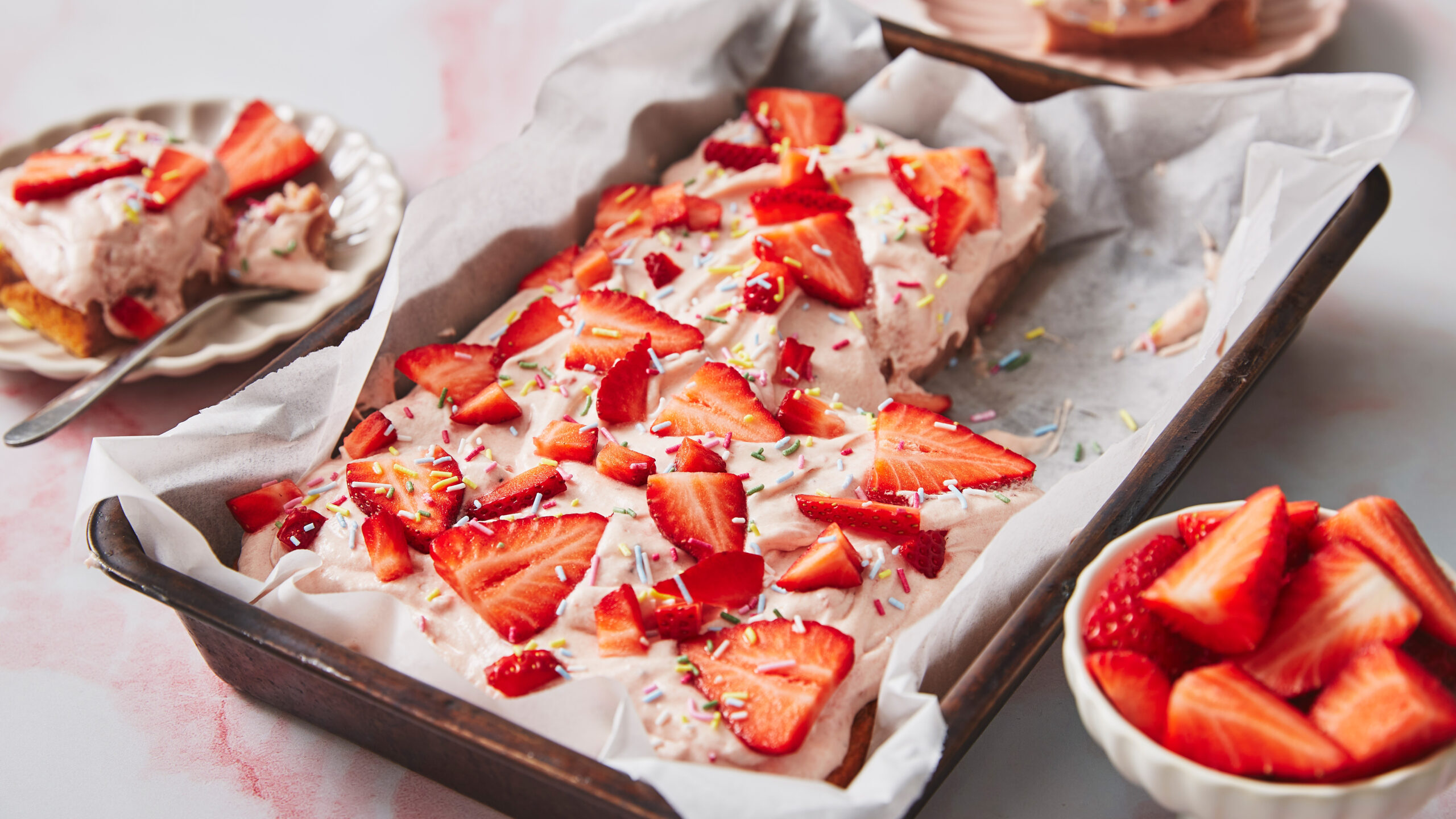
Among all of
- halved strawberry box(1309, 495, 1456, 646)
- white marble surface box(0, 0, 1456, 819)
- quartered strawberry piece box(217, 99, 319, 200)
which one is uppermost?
halved strawberry box(1309, 495, 1456, 646)

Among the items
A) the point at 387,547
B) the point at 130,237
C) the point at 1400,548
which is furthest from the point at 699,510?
the point at 130,237

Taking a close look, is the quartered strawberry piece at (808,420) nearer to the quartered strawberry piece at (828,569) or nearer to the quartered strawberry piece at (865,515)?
the quartered strawberry piece at (865,515)

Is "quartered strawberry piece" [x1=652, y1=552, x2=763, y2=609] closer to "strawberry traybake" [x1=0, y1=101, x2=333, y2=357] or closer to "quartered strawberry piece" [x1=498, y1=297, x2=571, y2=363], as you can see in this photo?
"quartered strawberry piece" [x1=498, y1=297, x2=571, y2=363]

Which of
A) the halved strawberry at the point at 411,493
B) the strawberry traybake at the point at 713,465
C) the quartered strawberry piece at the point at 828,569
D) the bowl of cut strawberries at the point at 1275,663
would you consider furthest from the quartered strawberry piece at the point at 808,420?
the bowl of cut strawberries at the point at 1275,663

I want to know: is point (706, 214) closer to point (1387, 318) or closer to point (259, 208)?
Answer: point (259, 208)

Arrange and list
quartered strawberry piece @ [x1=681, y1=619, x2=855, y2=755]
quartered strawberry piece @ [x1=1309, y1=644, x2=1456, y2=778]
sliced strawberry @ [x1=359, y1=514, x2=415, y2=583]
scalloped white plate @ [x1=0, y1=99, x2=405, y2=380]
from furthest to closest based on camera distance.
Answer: scalloped white plate @ [x1=0, y1=99, x2=405, y2=380] → sliced strawberry @ [x1=359, y1=514, x2=415, y2=583] → quartered strawberry piece @ [x1=681, y1=619, x2=855, y2=755] → quartered strawberry piece @ [x1=1309, y1=644, x2=1456, y2=778]

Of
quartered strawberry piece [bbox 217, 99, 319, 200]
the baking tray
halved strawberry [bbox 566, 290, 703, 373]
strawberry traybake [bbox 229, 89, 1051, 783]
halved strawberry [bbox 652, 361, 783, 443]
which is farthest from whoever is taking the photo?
quartered strawberry piece [bbox 217, 99, 319, 200]

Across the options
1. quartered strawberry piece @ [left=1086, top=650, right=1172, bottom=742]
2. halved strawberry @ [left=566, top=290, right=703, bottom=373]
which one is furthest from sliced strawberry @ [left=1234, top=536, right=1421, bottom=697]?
halved strawberry @ [left=566, top=290, right=703, bottom=373]
